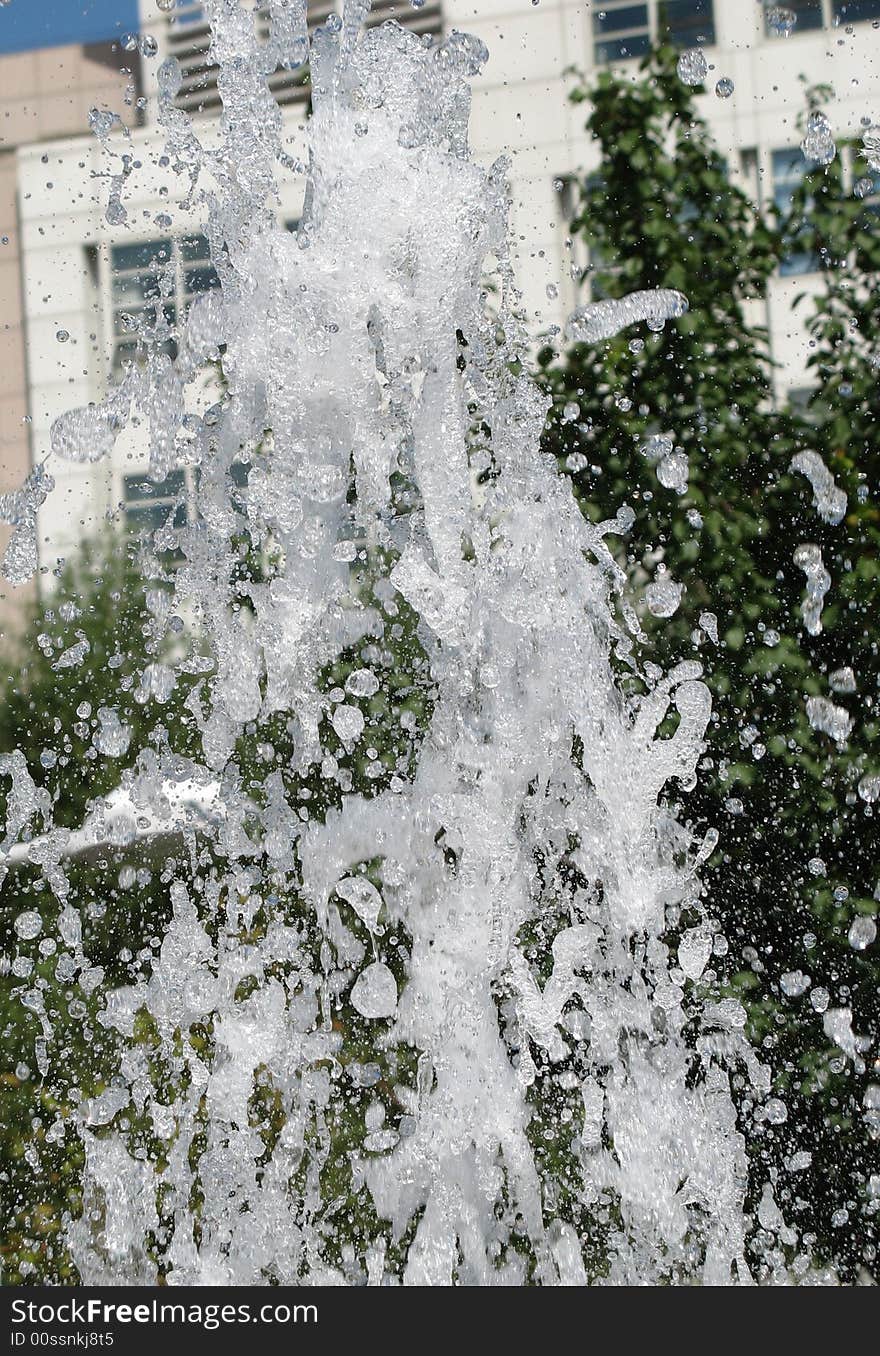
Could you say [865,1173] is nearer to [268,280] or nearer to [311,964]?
[311,964]

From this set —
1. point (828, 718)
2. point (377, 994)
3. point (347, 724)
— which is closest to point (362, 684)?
point (347, 724)

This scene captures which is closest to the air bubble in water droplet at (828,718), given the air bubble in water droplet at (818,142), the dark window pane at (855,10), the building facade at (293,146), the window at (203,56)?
the building facade at (293,146)

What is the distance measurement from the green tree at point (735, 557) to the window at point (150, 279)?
181 cm

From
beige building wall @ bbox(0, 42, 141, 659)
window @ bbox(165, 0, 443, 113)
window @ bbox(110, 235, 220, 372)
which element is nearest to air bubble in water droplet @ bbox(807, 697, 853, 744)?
window @ bbox(165, 0, 443, 113)

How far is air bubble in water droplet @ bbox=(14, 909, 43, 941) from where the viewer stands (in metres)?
4.69

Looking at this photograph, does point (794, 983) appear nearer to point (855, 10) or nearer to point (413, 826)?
point (413, 826)

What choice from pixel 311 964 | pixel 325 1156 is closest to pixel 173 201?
pixel 311 964

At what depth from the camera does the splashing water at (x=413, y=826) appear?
124 inches

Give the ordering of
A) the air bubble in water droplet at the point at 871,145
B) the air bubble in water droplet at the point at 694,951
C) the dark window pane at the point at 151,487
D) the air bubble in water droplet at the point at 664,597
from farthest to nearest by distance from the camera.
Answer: the dark window pane at the point at 151,487, the air bubble in water droplet at the point at 871,145, the air bubble in water droplet at the point at 664,597, the air bubble in water droplet at the point at 694,951

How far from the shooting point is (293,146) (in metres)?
8.05

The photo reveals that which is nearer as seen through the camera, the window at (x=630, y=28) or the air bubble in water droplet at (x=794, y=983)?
the air bubble in water droplet at (x=794, y=983)

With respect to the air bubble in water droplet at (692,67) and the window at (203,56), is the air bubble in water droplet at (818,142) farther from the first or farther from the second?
the window at (203,56)

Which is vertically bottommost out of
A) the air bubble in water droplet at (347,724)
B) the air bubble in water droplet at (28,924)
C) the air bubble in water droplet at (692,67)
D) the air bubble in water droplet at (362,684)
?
the air bubble in water droplet at (28,924)
